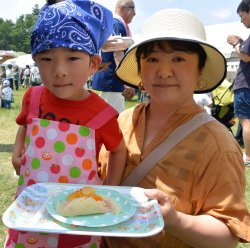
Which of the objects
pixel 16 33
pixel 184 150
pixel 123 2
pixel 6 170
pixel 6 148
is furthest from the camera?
pixel 16 33

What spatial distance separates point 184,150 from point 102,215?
455 mm

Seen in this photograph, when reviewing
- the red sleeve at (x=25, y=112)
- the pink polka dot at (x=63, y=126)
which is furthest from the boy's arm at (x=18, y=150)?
the pink polka dot at (x=63, y=126)

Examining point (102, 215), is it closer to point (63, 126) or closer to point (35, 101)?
point (63, 126)

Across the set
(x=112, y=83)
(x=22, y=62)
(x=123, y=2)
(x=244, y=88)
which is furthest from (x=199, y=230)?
(x=22, y=62)

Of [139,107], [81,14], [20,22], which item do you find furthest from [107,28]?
[20,22]

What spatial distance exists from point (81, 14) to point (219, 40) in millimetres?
13225

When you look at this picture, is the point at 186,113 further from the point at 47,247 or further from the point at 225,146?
the point at 47,247

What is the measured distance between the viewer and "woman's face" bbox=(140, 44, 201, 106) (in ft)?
5.19

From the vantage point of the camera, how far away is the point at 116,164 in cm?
169

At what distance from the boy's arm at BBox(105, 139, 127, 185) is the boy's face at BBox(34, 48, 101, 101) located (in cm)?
35

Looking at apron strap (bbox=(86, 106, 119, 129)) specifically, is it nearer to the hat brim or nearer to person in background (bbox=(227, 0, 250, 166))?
the hat brim

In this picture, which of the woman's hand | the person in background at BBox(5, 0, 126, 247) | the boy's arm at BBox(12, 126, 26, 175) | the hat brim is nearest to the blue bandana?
the person in background at BBox(5, 0, 126, 247)

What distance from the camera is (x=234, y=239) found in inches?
57.2

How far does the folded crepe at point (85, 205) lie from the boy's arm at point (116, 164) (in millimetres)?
279
